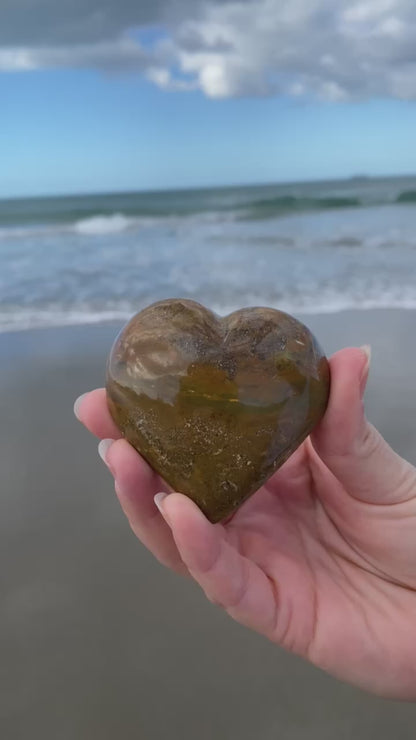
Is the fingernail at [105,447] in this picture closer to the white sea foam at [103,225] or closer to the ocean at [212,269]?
the ocean at [212,269]

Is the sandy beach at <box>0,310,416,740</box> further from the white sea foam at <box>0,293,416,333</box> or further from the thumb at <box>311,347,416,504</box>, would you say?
the white sea foam at <box>0,293,416,333</box>

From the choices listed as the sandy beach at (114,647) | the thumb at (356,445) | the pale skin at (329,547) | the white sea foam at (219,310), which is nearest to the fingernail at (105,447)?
the pale skin at (329,547)

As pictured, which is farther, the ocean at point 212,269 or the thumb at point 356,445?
the ocean at point 212,269

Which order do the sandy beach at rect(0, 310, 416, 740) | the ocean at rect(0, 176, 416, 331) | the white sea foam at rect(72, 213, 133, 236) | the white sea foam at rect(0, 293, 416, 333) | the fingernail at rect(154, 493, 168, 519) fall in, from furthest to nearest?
the white sea foam at rect(72, 213, 133, 236), the ocean at rect(0, 176, 416, 331), the white sea foam at rect(0, 293, 416, 333), the sandy beach at rect(0, 310, 416, 740), the fingernail at rect(154, 493, 168, 519)

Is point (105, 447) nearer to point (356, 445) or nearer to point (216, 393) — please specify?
point (216, 393)

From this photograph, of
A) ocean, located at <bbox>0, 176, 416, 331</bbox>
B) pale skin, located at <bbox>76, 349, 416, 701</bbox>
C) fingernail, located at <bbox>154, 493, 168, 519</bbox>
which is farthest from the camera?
ocean, located at <bbox>0, 176, 416, 331</bbox>

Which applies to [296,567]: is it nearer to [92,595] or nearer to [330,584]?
[330,584]

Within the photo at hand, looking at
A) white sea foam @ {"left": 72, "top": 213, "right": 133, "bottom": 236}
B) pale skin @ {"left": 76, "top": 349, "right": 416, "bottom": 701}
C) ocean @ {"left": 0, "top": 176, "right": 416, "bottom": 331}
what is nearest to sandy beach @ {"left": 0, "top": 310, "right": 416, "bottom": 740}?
pale skin @ {"left": 76, "top": 349, "right": 416, "bottom": 701}
